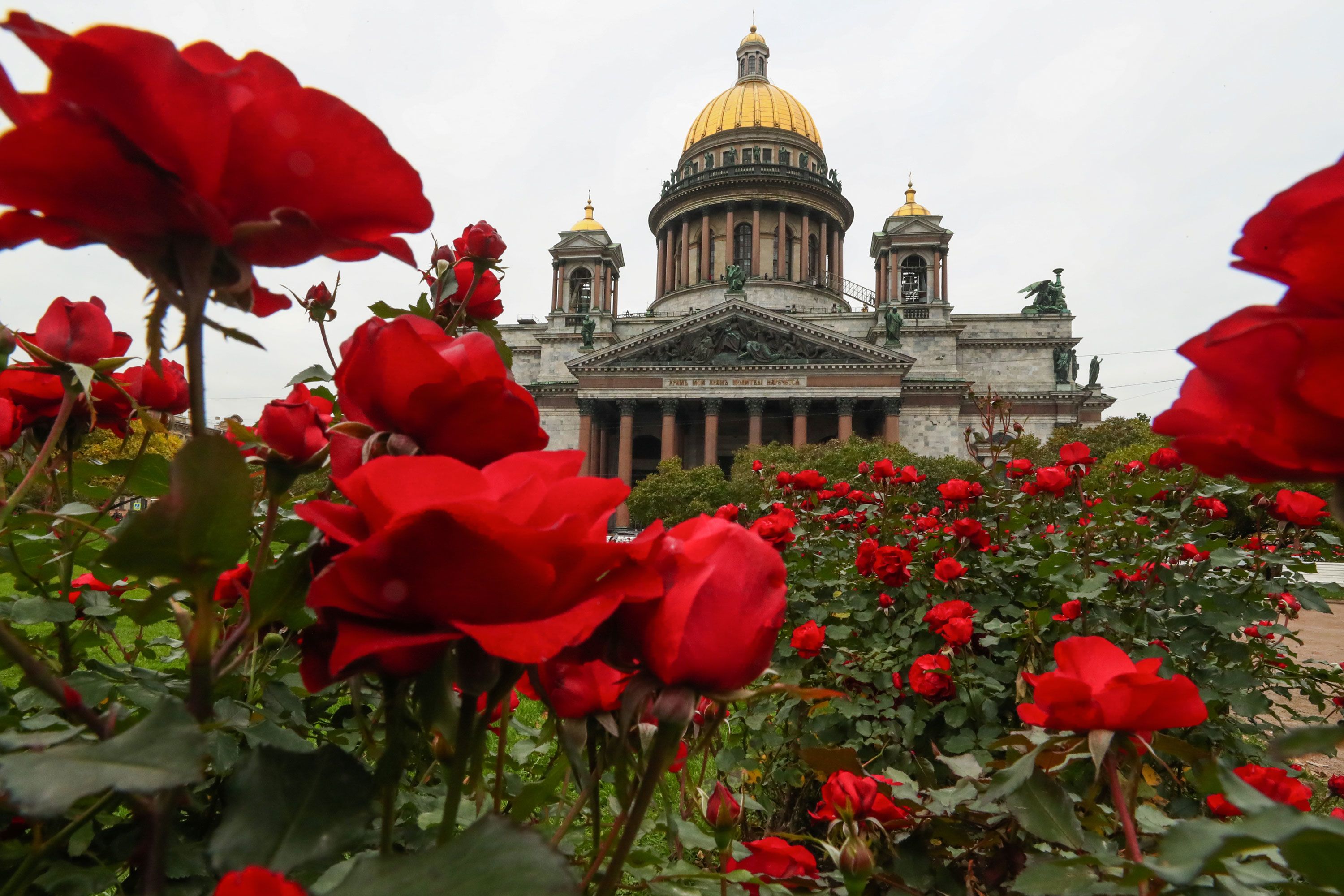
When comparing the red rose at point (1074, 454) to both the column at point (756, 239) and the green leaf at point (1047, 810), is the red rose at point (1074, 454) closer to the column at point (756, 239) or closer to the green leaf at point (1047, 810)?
the green leaf at point (1047, 810)

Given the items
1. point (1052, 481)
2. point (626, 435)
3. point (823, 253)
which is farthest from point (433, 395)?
point (823, 253)

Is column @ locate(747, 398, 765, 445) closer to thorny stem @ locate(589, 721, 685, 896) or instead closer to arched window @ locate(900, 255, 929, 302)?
arched window @ locate(900, 255, 929, 302)

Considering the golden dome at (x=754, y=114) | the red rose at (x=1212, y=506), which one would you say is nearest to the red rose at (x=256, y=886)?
the red rose at (x=1212, y=506)

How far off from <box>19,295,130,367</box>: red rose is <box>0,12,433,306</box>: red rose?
513mm

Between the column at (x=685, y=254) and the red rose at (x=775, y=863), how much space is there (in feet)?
109

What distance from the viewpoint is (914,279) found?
2997cm

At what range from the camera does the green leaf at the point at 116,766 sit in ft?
1.10

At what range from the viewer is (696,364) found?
2698cm

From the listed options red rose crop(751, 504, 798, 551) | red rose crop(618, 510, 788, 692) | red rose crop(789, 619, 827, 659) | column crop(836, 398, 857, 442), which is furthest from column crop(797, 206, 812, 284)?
red rose crop(618, 510, 788, 692)

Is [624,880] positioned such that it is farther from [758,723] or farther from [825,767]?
[758,723]

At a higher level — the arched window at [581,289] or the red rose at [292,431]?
the arched window at [581,289]

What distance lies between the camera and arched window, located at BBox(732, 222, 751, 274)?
107 feet

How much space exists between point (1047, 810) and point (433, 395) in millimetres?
662

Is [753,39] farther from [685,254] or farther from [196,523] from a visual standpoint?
[196,523]
